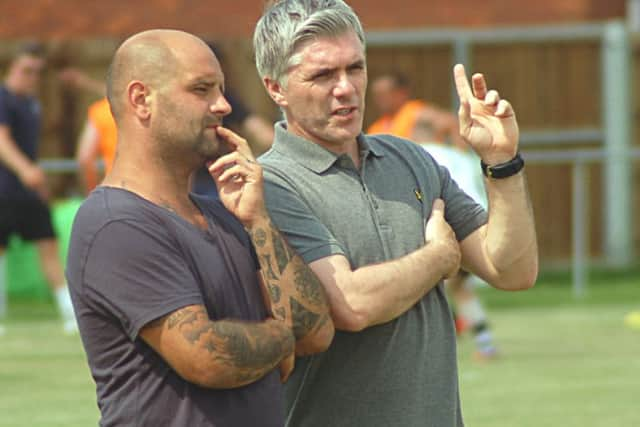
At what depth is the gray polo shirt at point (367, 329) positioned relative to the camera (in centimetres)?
401

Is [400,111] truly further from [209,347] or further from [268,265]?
[209,347]

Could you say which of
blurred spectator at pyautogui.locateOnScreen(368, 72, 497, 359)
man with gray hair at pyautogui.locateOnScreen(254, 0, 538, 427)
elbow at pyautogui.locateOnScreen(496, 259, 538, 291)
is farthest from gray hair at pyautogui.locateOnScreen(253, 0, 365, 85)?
blurred spectator at pyautogui.locateOnScreen(368, 72, 497, 359)

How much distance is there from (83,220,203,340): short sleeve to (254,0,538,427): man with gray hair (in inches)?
21.5

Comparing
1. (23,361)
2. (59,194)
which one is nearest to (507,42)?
(59,194)

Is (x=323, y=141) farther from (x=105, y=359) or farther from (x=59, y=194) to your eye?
(x=59, y=194)

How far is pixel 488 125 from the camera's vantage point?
4.19 metres

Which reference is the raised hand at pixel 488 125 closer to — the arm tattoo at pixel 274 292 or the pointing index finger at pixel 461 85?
Result: the pointing index finger at pixel 461 85

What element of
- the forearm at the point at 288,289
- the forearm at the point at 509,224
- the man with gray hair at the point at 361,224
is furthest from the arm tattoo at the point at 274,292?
the forearm at the point at 509,224

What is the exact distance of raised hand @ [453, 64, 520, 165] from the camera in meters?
4.17

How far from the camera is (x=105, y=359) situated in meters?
3.58

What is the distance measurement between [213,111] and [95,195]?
1.18ft

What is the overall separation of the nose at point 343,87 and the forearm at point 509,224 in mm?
487

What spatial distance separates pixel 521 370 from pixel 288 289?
6.44 meters

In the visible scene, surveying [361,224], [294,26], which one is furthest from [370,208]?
[294,26]
